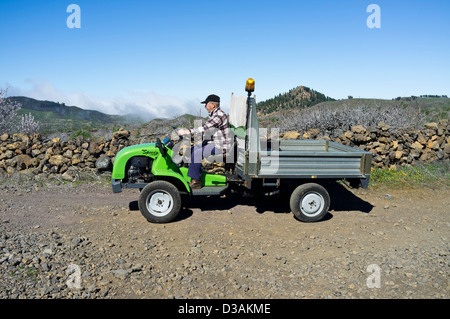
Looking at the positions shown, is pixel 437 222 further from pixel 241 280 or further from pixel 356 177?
pixel 241 280

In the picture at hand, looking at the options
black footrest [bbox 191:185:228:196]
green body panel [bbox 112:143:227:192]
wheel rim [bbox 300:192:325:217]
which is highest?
green body panel [bbox 112:143:227:192]

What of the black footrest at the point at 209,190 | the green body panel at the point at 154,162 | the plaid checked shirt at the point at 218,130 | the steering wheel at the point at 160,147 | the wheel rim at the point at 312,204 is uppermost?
the plaid checked shirt at the point at 218,130

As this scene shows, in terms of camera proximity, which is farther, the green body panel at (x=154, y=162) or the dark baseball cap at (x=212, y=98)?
the dark baseball cap at (x=212, y=98)

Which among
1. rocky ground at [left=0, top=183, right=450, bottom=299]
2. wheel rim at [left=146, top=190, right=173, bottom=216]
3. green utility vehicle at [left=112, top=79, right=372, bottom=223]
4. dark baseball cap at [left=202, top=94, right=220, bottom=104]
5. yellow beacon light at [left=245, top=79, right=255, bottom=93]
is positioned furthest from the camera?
dark baseball cap at [left=202, top=94, right=220, bottom=104]

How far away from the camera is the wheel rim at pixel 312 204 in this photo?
6.29 metres

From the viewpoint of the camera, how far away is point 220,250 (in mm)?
5051

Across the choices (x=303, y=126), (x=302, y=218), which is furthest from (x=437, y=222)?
(x=303, y=126)

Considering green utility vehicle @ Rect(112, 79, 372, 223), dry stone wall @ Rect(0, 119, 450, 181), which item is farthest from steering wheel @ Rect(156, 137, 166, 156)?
dry stone wall @ Rect(0, 119, 450, 181)

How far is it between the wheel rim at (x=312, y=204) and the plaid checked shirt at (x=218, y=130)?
175 centimetres

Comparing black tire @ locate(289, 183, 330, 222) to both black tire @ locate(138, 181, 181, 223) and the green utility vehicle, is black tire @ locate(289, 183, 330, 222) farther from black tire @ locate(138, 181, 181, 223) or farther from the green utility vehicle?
Result: black tire @ locate(138, 181, 181, 223)

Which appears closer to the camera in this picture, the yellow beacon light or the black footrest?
the yellow beacon light

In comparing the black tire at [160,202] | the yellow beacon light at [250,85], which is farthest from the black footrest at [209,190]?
the yellow beacon light at [250,85]

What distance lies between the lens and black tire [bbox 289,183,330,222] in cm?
619

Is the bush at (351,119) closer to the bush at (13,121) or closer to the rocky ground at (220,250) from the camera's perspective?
the rocky ground at (220,250)
